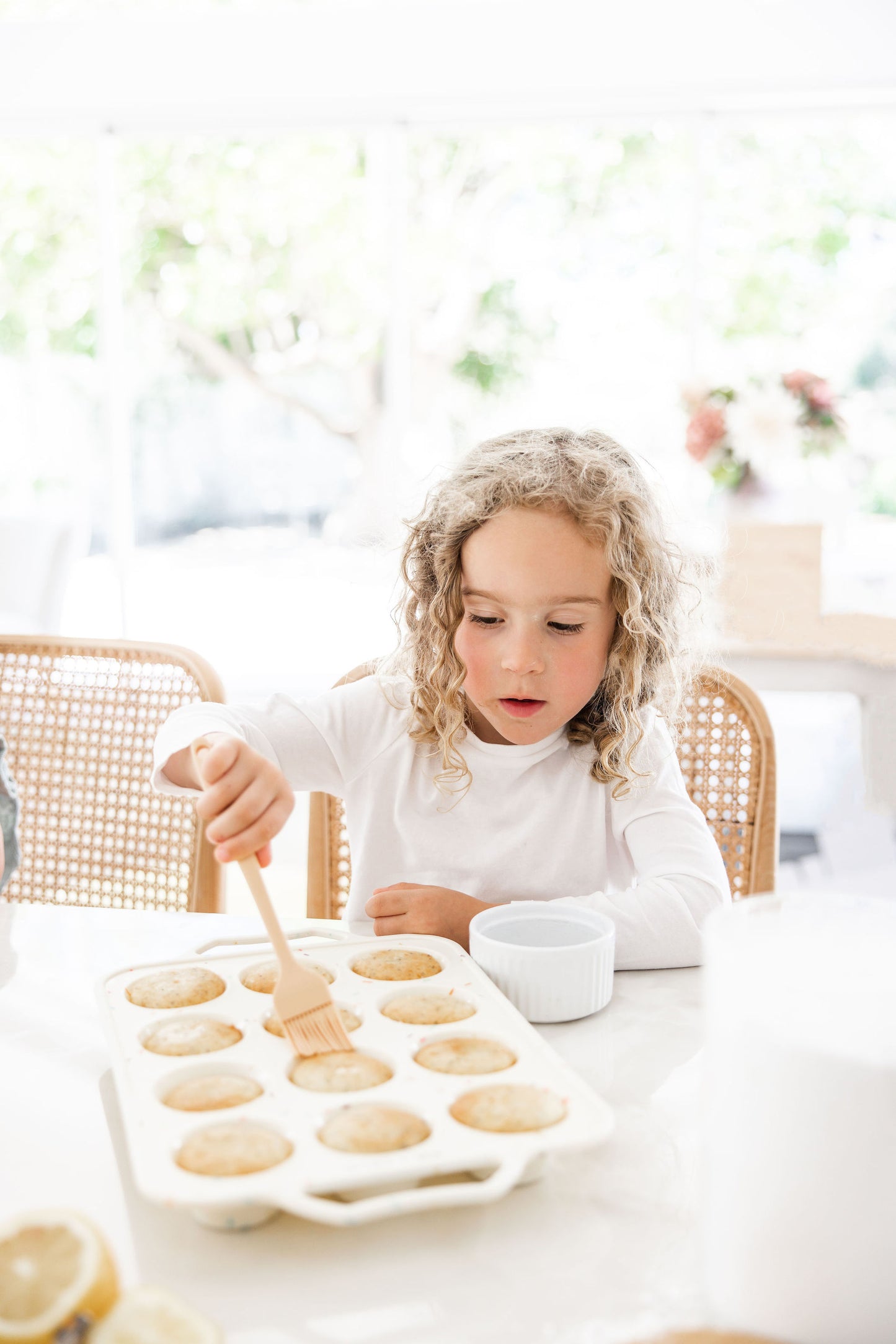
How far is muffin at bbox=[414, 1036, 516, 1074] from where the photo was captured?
2.17 ft

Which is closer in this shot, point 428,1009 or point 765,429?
point 428,1009

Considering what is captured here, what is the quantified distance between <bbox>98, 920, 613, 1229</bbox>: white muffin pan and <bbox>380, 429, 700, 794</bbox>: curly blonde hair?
40 cm

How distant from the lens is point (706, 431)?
2578 mm

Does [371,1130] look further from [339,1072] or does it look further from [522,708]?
[522,708]

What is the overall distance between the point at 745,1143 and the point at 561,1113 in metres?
0.17

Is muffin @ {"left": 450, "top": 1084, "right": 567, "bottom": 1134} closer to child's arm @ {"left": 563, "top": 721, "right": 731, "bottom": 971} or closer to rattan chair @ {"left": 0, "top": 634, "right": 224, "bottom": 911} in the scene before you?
child's arm @ {"left": 563, "top": 721, "right": 731, "bottom": 971}

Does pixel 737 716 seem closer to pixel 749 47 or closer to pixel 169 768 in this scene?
pixel 169 768

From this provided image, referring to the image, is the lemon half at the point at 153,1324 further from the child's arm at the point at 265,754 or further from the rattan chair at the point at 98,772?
the rattan chair at the point at 98,772

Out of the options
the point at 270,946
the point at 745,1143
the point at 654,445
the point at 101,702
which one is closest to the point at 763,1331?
the point at 745,1143

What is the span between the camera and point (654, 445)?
4.17 meters

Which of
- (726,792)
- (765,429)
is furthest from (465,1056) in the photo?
(765,429)

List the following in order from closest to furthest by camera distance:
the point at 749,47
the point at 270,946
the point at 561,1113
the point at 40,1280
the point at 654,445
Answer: the point at 40,1280 < the point at 561,1113 < the point at 270,946 < the point at 749,47 < the point at 654,445

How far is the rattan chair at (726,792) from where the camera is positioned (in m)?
1.23

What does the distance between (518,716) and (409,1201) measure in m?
0.62
